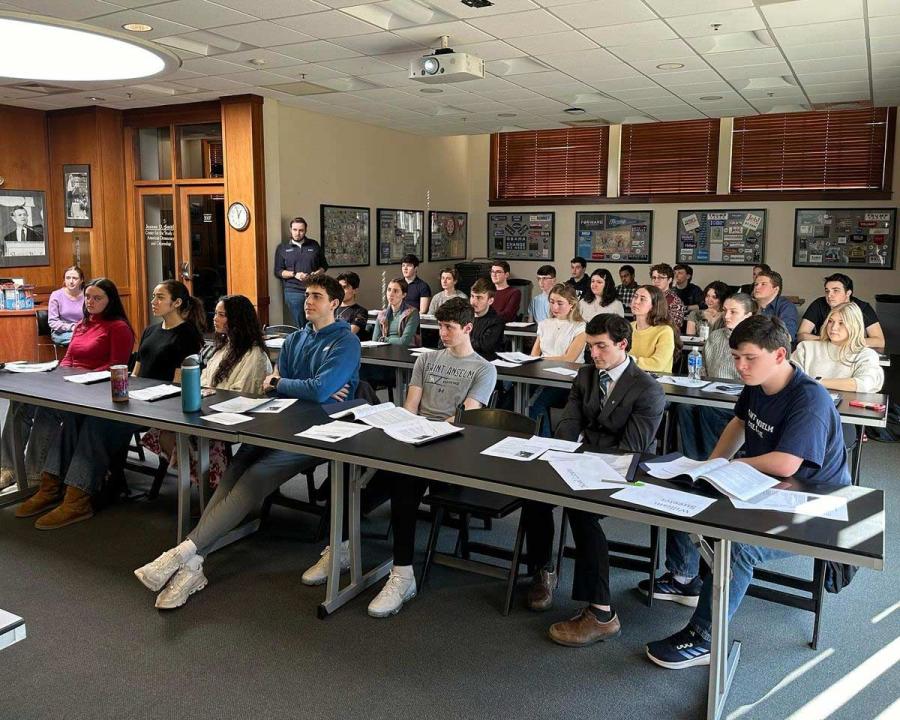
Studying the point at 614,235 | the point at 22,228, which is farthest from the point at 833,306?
the point at 22,228

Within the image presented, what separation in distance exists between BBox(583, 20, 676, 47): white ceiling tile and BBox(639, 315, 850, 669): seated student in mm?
3335

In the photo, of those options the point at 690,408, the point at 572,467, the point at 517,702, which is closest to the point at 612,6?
the point at 690,408

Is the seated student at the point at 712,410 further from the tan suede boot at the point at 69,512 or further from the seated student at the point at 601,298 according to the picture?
the tan suede boot at the point at 69,512

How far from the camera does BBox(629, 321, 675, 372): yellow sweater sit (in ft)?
16.8

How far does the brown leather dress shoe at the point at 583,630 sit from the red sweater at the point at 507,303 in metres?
5.07

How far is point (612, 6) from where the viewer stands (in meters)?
4.99

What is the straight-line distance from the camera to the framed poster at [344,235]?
9609 mm

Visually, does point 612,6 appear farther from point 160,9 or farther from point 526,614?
point 526,614

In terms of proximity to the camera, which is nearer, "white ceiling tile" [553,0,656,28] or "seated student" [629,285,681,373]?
"white ceiling tile" [553,0,656,28]

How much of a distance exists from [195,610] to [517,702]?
1423mm

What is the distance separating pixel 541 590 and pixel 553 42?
4.17 meters

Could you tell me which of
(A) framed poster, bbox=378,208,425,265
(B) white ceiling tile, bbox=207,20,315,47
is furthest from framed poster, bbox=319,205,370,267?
(B) white ceiling tile, bbox=207,20,315,47

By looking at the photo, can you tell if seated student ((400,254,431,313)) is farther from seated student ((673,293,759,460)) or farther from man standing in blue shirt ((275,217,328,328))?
seated student ((673,293,759,460))

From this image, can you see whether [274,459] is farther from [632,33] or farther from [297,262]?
[297,262]
